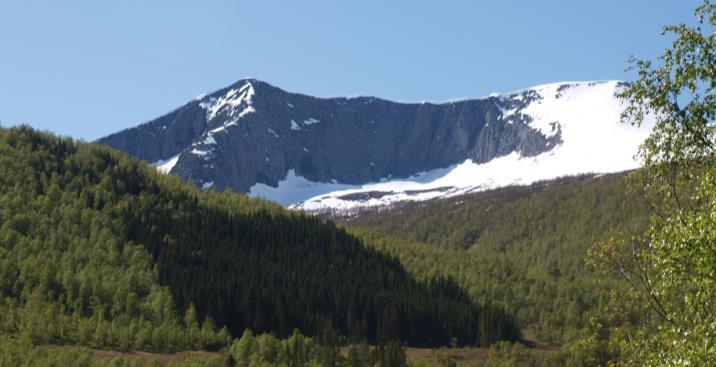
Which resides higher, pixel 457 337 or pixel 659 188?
pixel 659 188

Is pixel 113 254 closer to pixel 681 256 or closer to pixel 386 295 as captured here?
pixel 386 295

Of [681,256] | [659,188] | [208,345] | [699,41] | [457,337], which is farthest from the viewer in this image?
[457,337]

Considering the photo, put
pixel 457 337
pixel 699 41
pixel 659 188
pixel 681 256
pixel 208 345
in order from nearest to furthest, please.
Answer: pixel 681 256 → pixel 699 41 → pixel 659 188 → pixel 208 345 → pixel 457 337

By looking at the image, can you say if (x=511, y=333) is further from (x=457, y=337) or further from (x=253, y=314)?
(x=253, y=314)

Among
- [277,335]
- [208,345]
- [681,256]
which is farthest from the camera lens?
[277,335]

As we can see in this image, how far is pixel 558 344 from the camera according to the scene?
627ft

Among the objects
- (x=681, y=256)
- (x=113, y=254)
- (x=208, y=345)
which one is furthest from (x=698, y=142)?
(x=113, y=254)

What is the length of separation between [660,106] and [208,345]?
457 feet

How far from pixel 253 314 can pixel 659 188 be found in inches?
6005

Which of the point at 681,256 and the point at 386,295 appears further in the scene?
the point at 386,295

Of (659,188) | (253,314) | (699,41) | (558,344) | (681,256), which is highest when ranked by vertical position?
(699,41)

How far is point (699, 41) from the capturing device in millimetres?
28047

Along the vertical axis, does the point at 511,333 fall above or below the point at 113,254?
below

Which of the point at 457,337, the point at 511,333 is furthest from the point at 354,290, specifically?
the point at 511,333
